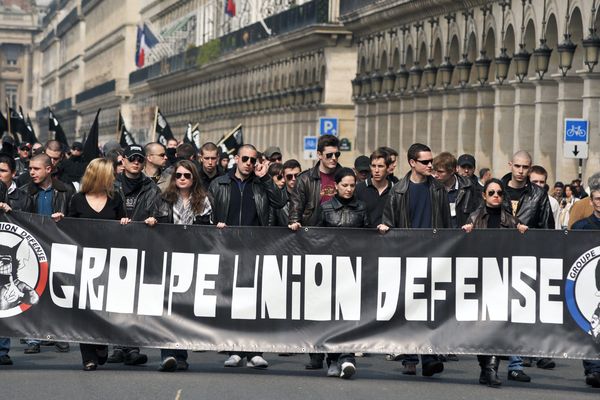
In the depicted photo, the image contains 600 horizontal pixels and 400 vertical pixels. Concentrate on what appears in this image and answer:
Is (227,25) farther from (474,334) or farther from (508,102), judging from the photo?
(474,334)

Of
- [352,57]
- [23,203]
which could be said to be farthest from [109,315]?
[352,57]

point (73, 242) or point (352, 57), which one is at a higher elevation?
point (352, 57)

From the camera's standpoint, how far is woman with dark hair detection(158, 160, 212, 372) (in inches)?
653

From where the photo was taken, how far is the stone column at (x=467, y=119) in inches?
1836

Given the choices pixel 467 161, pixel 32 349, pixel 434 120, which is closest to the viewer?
pixel 32 349

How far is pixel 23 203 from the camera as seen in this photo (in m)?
17.7

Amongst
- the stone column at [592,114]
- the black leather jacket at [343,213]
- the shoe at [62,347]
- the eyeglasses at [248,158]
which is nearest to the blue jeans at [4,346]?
the shoe at [62,347]

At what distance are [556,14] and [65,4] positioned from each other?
155451 millimetres

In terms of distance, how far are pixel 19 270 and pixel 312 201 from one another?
96.0 inches

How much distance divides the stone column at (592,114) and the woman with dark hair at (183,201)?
19.8 metres

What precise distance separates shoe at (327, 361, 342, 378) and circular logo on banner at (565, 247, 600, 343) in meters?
1.87

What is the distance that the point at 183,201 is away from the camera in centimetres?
1670

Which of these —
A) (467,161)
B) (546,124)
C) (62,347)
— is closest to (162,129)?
(546,124)

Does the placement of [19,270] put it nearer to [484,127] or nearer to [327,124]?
[484,127]
